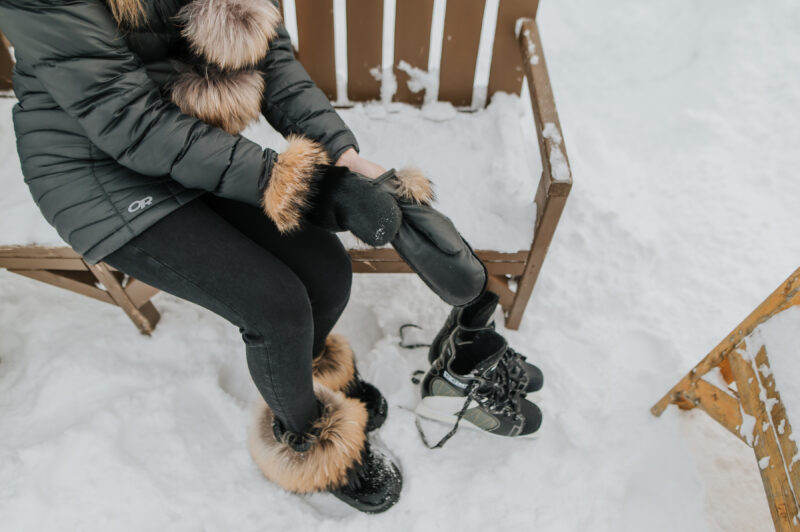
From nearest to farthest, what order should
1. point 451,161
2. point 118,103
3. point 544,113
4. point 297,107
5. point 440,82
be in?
point 118,103
point 297,107
point 544,113
point 451,161
point 440,82

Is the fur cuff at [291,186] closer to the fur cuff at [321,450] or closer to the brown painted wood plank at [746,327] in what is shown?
the fur cuff at [321,450]

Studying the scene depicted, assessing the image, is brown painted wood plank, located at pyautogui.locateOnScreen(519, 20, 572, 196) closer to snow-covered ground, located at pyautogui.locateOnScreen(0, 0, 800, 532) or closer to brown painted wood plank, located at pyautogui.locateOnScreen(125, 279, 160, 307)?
snow-covered ground, located at pyautogui.locateOnScreen(0, 0, 800, 532)

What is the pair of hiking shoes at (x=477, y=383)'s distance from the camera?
4.65ft

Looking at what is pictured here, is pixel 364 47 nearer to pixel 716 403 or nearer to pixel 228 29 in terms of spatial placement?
pixel 228 29

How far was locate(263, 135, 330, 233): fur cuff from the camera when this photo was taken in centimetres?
110

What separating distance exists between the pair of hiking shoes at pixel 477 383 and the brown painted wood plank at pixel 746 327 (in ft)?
1.32

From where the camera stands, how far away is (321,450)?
1.34 m

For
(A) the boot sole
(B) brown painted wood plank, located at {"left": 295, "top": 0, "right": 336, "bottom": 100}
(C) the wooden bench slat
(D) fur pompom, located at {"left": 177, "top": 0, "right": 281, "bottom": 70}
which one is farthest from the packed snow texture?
(D) fur pompom, located at {"left": 177, "top": 0, "right": 281, "bottom": 70}

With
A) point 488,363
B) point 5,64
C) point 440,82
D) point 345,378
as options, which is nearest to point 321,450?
point 345,378

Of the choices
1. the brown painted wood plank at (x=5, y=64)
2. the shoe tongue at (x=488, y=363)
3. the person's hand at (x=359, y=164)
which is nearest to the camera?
the person's hand at (x=359, y=164)

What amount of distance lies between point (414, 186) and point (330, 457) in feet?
2.42

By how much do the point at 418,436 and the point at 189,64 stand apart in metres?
1.20

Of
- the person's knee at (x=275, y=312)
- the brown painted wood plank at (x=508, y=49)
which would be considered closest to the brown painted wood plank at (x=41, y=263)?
the person's knee at (x=275, y=312)

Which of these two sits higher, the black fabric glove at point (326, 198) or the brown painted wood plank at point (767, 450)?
the black fabric glove at point (326, 198)
